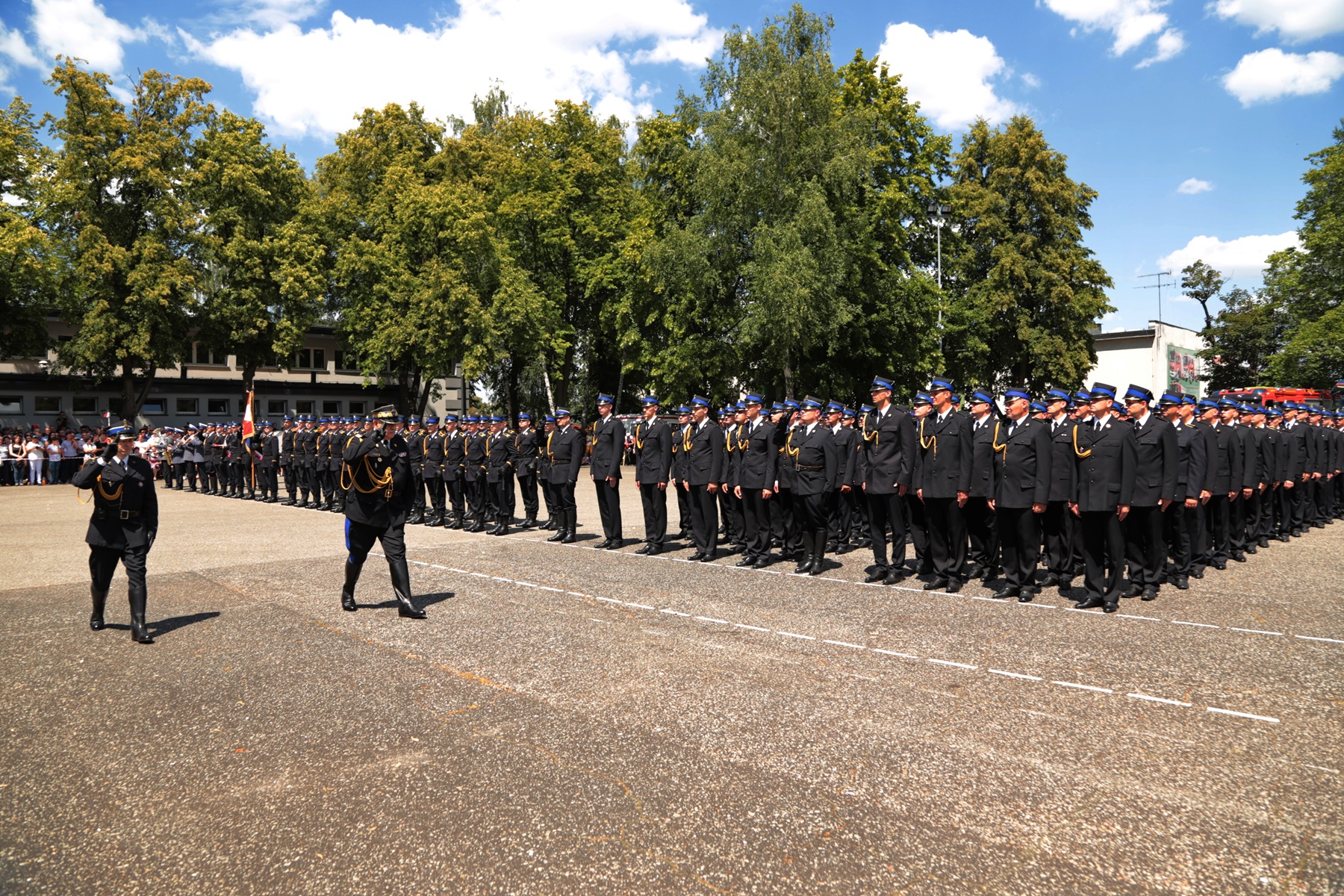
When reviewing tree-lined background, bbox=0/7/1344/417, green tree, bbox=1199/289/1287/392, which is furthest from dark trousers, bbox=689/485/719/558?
green tree, bbox=1199/289/1287/392

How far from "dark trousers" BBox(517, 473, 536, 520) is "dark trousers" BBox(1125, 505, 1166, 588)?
359 inches

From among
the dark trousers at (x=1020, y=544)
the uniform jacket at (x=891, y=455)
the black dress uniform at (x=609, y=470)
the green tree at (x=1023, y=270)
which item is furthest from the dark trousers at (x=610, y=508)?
the green tree at (x=1023, y=270)

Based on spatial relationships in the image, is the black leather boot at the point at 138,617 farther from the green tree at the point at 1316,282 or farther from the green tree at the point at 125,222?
the green tree at the point at 1316,282

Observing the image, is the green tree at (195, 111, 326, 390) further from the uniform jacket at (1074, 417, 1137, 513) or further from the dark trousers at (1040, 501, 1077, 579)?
the uniform jacket at (1074, 417, 1137, 513)

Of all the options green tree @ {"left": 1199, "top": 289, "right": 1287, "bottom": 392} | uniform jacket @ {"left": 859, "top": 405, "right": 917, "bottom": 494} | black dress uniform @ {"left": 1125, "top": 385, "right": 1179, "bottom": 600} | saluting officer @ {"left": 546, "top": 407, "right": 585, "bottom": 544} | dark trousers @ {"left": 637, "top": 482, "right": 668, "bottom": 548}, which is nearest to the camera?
black dress uniform @ {"left": 1125, "top": 385, "right": 1179, "bottom": 600}

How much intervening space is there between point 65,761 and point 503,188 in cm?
3747

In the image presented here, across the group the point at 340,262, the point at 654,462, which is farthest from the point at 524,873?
the point at 340,262

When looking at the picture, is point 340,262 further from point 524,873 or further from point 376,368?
point 524,873

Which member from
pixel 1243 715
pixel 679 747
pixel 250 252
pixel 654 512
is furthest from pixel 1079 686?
pixel 250 252

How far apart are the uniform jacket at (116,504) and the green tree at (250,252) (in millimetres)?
32386

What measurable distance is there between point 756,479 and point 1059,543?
3.57m

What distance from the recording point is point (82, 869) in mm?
3508

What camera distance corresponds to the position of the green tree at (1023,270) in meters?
36.9

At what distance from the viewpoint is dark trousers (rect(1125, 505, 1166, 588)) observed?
8.73 m
